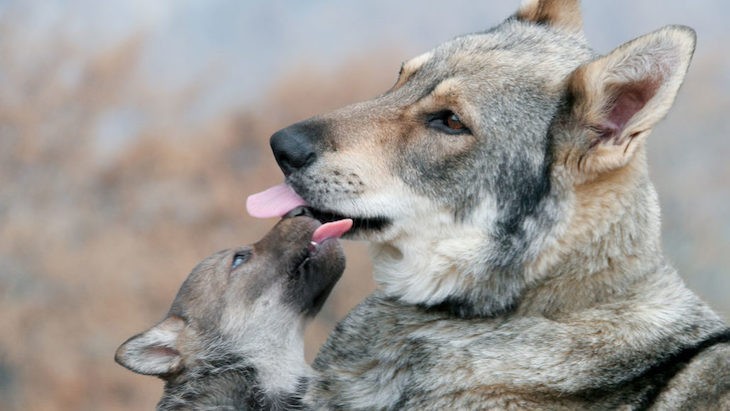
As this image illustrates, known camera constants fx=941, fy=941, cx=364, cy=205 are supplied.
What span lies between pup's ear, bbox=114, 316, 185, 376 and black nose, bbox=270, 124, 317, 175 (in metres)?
1.33

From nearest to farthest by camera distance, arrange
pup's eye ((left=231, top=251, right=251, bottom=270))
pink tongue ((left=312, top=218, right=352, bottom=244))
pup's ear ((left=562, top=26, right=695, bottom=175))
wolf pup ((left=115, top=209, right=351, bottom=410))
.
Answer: pup's ear ((left=562, top=26, right=695, bottom=175)) < pink tongue ((left=312, top=218, right=352, bottom=244)) < wolf pup ((left=115, top=209, right=351, bottom=410)) < pup's eye ((left=231, top=251, right=251, bottom=270))

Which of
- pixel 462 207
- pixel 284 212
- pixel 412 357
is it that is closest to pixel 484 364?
pixel 412 357

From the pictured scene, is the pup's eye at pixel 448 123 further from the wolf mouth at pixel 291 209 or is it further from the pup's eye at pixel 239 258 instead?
the pup's eye at pixel 239 258

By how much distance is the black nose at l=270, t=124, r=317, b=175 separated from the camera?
10.3ft

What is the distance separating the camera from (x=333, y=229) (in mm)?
3398

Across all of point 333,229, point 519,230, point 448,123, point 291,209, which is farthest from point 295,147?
point 519,230

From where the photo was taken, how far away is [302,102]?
7082 millimetres

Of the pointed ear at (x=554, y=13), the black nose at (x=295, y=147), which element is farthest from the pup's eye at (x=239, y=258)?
the pointed ear at (x=554, y=13)

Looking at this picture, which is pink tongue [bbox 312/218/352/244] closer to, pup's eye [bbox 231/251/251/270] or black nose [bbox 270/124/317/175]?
black nose [bbox 270/124/317/175]

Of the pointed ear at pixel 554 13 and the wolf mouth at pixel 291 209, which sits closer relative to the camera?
the wolf mouth at pixel 291 209

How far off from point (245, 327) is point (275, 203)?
1.13 metres

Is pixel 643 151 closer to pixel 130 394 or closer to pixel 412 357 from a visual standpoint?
pixel 412 357

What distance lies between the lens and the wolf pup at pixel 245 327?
13.2 feet

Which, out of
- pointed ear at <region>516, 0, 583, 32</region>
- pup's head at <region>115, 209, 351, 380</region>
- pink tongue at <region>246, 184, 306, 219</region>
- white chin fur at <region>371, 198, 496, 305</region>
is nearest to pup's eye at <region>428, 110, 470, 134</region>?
white chin fur at <region>371, 198, 496, 305</region>
